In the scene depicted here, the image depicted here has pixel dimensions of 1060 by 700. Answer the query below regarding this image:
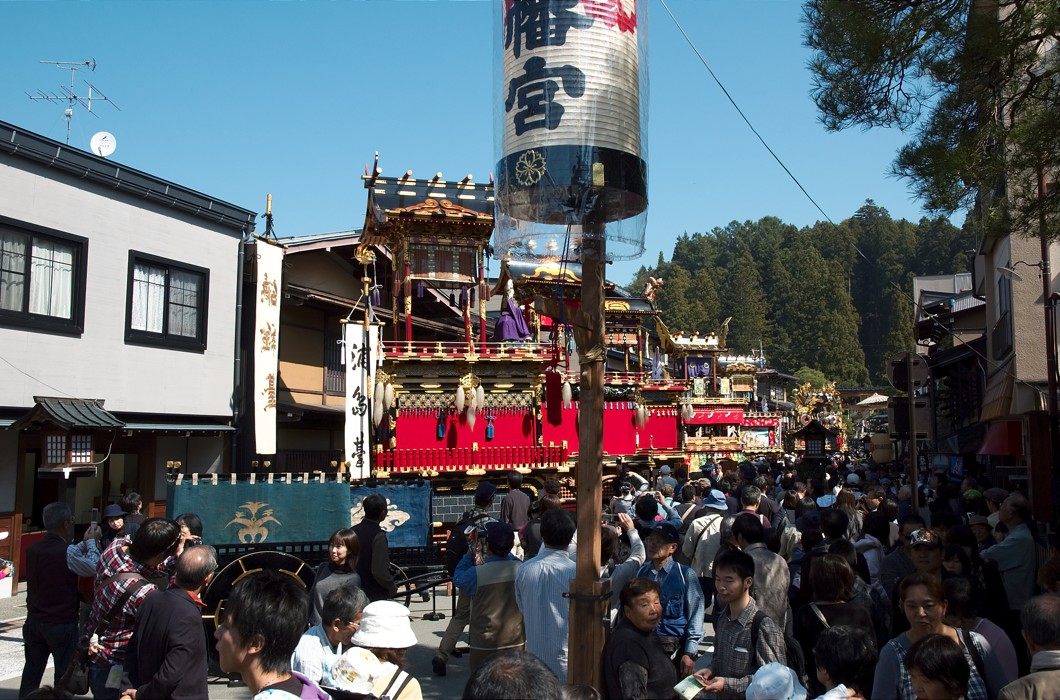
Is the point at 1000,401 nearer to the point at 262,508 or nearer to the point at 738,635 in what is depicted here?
the point at 738,635

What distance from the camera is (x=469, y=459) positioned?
20.9 meters

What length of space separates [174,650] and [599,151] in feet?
11.7

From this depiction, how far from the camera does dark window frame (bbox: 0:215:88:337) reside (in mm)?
13883

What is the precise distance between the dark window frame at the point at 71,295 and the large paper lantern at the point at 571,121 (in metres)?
11.9

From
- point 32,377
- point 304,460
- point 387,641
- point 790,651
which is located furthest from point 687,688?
point 304,460

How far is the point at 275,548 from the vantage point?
915 centimetres

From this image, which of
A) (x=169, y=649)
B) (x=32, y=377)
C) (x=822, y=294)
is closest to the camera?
(x=169, y=649)

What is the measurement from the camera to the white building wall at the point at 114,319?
14031mm

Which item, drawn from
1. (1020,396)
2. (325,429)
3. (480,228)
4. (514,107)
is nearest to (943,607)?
(514,107)

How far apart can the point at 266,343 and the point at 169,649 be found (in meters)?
15.0

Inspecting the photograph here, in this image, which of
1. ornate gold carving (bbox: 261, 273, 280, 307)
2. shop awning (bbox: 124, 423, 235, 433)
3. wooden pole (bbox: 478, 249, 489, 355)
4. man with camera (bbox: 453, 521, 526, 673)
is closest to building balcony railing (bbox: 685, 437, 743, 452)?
wooden pole (bbox: 478, 249, 489, 355)

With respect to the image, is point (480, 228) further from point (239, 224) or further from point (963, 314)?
point (963, 314)

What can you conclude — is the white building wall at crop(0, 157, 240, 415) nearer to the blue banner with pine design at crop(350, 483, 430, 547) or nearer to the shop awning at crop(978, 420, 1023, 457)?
the blue banner with pine design at crop(350, 483, 430, 547)

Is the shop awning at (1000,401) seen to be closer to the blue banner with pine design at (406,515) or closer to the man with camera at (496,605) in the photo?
the blue banner with pine design at (406,515)
